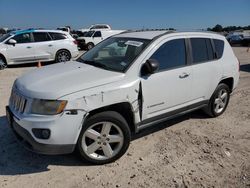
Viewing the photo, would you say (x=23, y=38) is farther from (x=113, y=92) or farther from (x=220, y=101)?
(x=113, y=92)

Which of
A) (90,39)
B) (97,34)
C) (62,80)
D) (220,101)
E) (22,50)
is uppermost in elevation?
(62,80)

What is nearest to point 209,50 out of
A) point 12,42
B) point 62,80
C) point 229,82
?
point 229,82

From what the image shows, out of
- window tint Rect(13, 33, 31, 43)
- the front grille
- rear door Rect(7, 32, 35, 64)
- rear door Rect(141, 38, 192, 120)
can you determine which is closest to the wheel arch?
rear door Rect(141, 38, 192, 120)

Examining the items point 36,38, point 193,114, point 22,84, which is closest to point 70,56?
point 36,38

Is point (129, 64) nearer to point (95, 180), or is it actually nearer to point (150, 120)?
point (150, 120)

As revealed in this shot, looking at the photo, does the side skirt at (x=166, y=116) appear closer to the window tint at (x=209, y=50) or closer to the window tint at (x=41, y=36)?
the window tint at (x=209, y=50)

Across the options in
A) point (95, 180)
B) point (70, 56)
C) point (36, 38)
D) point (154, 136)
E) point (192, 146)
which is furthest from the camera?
point (70, 56)

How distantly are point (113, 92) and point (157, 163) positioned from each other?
117 cm

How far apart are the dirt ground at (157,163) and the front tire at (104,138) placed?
150 mm

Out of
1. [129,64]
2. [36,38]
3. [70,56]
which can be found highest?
[129,64]

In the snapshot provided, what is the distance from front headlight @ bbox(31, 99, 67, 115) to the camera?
11.0ft

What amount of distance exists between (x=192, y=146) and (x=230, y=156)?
22.4 inches

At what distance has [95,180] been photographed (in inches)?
138

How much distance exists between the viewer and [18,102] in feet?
12.2
